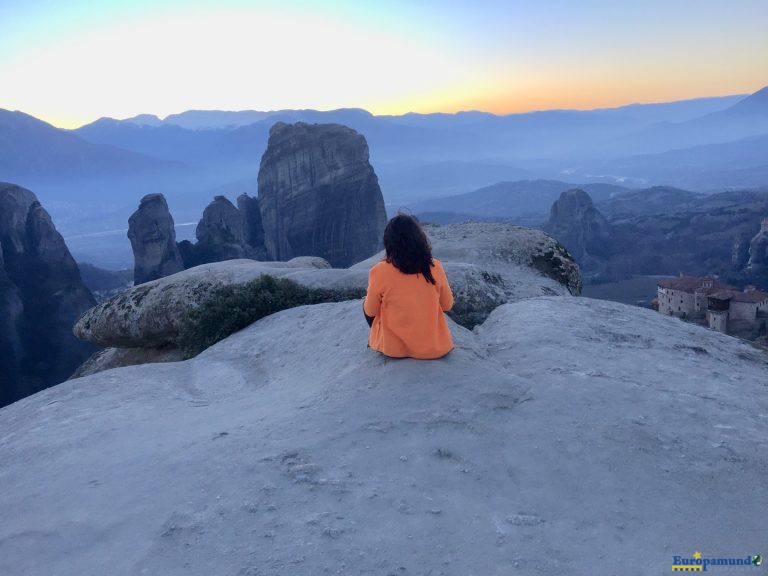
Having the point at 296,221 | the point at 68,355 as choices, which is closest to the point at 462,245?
the point at 68,355

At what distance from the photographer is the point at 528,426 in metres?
5.45

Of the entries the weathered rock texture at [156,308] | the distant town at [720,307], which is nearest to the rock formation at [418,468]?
the weathered rock texture at [156,308]

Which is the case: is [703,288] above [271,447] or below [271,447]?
below

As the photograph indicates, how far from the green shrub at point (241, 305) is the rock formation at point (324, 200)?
47623 mm

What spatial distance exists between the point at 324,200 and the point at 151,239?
57.9 ft

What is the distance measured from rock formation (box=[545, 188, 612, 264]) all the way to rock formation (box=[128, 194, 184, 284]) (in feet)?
193

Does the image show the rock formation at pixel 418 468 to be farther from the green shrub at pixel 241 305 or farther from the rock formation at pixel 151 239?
the rock formation at pixel 151 239

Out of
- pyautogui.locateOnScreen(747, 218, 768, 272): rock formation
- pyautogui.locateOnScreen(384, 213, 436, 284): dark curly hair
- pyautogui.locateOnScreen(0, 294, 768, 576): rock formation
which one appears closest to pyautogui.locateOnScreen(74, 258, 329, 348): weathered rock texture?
pyautogui.locateOnScreen(0, 294, 768, 576): rock formation

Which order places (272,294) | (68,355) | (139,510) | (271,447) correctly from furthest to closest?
1. (68,355)
2. (272,294)
3. (271,447)
4. (139,510)

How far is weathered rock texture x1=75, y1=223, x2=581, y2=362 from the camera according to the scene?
40.8ft

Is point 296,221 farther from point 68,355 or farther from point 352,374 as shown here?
point 352,374

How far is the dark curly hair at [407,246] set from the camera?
6.50 meters

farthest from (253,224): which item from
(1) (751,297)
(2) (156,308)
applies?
(2) (156,308)

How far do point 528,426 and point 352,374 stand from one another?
228cm
